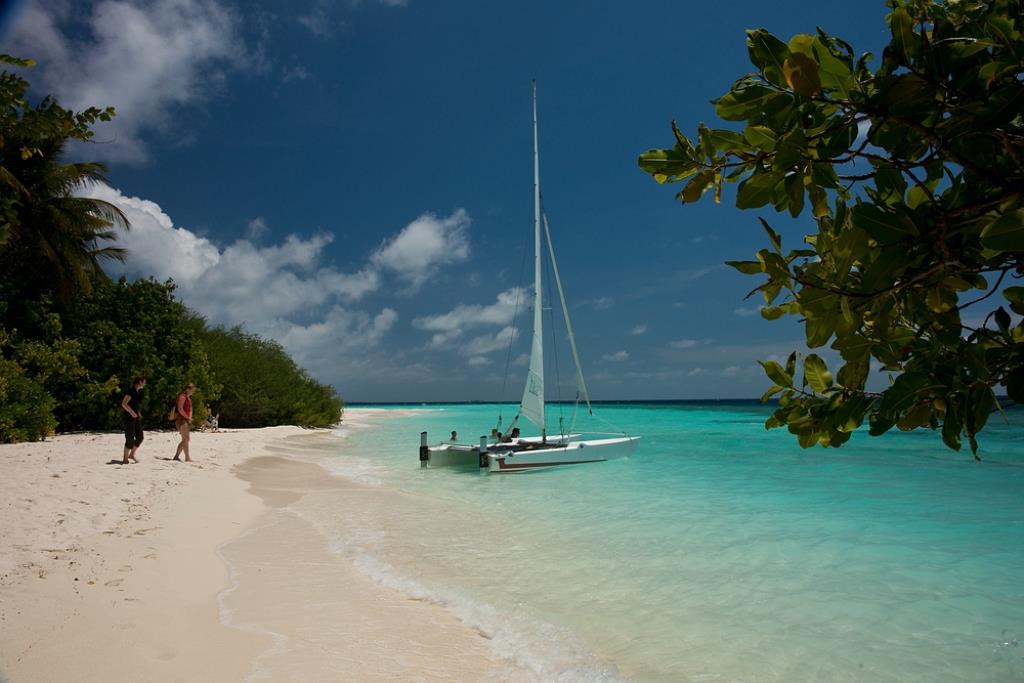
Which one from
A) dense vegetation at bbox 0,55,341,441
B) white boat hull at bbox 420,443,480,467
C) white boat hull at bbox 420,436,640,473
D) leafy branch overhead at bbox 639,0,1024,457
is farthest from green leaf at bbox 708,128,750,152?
dense vegetation at bbox 0,55,341,441

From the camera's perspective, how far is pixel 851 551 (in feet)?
29.3

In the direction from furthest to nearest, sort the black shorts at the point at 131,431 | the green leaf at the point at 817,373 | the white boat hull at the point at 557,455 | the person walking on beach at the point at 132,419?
the white boat hull at the point at 557,455 → the black shorts at the point at 131,431 → the person walking on beach at the point at 132,419 → the green leaf at the point at 817,373

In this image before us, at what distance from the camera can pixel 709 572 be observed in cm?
735

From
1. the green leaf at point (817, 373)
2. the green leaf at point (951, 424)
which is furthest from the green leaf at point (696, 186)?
the green leaf at point (951, 424)

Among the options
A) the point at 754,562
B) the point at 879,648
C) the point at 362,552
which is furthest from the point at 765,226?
the point at 754,562

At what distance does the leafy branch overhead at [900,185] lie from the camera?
992 mm

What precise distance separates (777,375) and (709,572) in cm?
681

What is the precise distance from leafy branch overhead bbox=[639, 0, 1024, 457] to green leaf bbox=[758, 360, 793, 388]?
0.15 meters

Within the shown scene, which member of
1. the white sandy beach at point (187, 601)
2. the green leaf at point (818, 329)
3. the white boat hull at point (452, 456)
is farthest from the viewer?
the white boat hull at point (452, 456)

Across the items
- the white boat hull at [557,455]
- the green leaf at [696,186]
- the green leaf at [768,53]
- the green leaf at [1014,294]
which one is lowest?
the white boat hull at [557,455]

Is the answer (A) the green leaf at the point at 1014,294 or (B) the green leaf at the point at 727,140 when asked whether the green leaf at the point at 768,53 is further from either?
(A) the green leaf at the point at 1014,294

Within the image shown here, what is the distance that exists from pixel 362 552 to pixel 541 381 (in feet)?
34.3

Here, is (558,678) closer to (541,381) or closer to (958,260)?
(958,260)

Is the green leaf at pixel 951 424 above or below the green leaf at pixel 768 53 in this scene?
A: below
